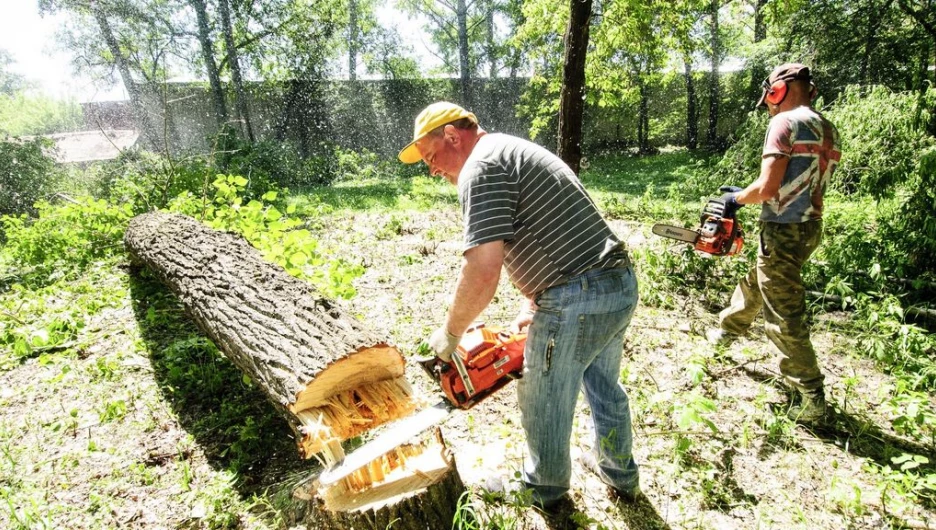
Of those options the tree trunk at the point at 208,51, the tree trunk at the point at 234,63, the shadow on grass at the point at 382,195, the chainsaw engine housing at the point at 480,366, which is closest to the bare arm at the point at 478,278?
the chainsaw engine housing at the point at 480,366

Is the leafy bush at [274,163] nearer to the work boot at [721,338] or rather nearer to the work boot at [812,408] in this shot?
the work boot at [721,338]

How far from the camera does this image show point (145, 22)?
14.5 m

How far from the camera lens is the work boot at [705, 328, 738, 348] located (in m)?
3.15

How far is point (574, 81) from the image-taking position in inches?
168

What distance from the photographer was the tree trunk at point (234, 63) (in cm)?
1417

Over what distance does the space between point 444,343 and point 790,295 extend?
200cm

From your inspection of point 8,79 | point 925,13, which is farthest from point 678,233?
point 8,79

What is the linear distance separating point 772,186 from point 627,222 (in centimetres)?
390

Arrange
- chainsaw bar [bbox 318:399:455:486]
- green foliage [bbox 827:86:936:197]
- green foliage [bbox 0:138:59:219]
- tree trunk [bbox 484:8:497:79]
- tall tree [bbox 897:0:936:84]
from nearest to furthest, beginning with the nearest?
chainsaw bar [bbox 318:399:455:486] → green foliage [bbox 827:86:936:197] → tall tree [bbox 897:0:936:84] → green foliage [bbox 0:138:59:219] → tree trunk [bbox 484:8:497:79]

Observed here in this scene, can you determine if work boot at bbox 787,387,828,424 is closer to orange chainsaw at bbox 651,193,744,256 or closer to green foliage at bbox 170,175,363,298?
orange chainsaw at bbox 651,193,744,256

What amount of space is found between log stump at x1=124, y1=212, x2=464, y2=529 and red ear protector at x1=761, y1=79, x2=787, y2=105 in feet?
7.98

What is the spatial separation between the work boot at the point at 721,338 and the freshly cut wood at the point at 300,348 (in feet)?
7.62

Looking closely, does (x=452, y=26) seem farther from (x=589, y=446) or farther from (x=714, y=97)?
(x=589, y=446)

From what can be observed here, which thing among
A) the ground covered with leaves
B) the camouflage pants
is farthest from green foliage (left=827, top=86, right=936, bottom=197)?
the camouflage pants
